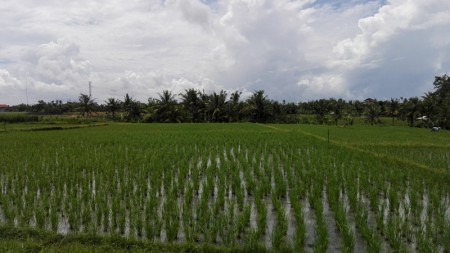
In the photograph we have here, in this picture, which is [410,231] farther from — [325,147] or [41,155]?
[41,155]

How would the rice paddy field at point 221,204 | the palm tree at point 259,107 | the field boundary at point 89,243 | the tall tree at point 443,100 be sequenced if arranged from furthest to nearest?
the palm tree at point 259,107, the tall tree at point 443,100, the rice paddy field at point 221,204, the field boundary at point 89,243

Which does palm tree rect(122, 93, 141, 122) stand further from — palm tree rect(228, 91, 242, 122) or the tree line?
palm tree rect(228, 91, 242, 122)

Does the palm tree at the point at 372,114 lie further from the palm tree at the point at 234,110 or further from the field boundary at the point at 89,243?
the field boundary at the point at 89,243

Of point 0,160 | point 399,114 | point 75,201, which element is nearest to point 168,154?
point 0,160

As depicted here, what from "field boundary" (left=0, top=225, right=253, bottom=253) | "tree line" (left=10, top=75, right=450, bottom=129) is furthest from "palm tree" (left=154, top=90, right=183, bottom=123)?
"field boundary" (left=0, top=225, right=253, bottom=253)

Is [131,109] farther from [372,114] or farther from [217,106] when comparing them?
[372,114]

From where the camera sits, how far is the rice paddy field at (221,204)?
386cm

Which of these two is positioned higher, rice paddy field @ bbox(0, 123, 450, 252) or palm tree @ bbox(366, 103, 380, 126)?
palm tree @ bbox(366, 103, 380, 126)

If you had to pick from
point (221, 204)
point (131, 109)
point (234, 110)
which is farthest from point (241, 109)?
point (221, 204)

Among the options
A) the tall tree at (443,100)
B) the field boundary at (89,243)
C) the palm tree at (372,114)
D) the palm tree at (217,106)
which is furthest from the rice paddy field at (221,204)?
the palm tree at (372,114)

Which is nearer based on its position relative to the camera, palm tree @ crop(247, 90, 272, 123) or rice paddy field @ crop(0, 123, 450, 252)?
rice paddy field @ crop(0, 123, 450, 252)

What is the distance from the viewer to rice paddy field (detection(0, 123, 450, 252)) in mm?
3857

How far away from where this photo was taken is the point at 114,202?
4926 millimetres

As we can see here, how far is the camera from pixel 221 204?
5258 mm
